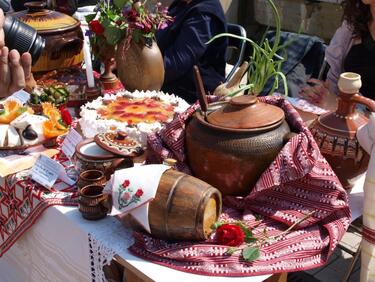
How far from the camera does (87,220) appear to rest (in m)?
1.15

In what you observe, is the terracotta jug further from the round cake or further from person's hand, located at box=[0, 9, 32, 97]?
person's hand, located at box=[0, 9, 32, 97]

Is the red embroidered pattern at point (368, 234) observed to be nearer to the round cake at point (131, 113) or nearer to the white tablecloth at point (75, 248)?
the white tablecloth at point (75, 248)

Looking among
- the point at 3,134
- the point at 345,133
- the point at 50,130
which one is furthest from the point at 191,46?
the point at 345,133

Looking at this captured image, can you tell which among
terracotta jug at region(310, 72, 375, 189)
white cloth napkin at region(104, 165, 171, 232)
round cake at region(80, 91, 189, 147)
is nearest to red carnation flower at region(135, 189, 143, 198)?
white cloth napkin at region(104, 165, 171, 232)

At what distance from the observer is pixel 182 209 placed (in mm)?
983

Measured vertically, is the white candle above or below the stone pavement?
above

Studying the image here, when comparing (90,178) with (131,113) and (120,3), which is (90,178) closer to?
(131,113)

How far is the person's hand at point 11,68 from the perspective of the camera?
1247 millimetres

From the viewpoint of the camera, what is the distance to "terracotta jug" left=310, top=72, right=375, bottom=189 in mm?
1205

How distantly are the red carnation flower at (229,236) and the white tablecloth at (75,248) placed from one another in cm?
8

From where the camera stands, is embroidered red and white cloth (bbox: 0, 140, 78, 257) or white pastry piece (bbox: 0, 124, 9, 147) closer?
embroidered red and white cloth (bbox: 0, 140, 78, 257)

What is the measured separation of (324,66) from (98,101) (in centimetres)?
126

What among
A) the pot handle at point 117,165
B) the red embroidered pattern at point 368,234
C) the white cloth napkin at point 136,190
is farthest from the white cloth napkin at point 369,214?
the pot handle at point 117,165

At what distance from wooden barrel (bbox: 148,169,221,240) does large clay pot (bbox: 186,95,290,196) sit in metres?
0.10
